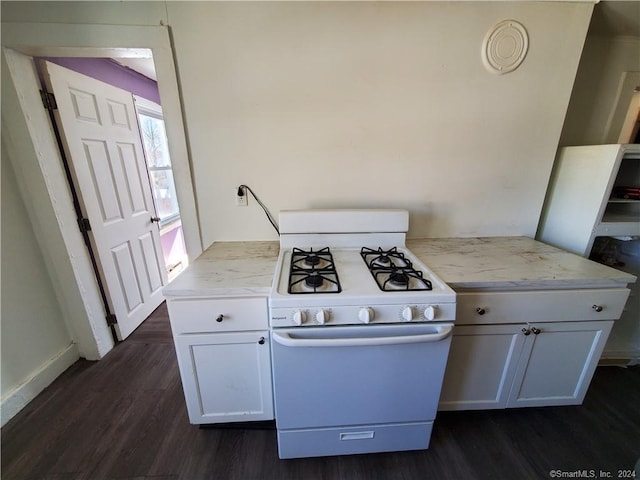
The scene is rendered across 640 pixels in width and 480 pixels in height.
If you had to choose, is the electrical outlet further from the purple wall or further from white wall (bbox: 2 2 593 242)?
the purple wall

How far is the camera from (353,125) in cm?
154

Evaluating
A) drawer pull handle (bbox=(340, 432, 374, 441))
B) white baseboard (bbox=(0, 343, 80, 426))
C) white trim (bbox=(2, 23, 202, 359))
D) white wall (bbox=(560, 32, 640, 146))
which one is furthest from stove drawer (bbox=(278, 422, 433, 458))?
white wall (bbox=(560, 32, 640, 146))

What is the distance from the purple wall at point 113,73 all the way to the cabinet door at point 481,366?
10.3ft

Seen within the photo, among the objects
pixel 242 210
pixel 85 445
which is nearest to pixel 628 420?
pixel 242 210

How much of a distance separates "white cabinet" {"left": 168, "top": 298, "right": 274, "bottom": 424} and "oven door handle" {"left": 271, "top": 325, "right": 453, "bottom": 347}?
0.74ft

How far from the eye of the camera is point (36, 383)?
5.27 ft

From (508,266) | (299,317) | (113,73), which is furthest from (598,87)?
(113,73)

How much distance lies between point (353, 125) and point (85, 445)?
2.30 metres

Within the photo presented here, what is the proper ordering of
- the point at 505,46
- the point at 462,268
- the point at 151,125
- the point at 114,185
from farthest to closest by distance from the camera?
the point at 151,125 → the point at 114,185 → the point at 505,46 → the point at 462,268

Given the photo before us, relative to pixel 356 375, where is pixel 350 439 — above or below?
below

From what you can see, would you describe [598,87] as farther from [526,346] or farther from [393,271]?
[393,271]

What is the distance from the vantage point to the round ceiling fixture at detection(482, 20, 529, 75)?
143 cm

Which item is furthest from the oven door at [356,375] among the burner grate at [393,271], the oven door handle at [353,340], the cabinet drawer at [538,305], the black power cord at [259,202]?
the black power cord at [259,202]

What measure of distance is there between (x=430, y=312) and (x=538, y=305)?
26.4 inches
